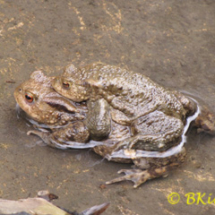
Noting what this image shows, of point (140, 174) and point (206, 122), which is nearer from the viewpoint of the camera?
point (140, 174)

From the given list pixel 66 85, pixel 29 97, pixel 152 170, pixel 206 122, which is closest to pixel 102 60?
pixel 66 85

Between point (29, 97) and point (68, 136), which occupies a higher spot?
point (29, 97)

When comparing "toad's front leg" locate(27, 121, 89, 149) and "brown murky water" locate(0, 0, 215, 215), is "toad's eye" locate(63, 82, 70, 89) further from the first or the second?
"brown murky water" locate(0, 0, 215, 215)

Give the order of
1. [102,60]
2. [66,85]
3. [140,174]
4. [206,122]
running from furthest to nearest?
[102,60] < [206,122] < [66,85] < [140,174]

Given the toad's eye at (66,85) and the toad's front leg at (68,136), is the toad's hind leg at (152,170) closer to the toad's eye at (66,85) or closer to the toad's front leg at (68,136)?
the toad's front leg at (68,136)

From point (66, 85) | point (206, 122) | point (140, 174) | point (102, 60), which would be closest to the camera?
point (140, 174)

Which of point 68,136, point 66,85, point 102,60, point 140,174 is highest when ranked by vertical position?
point 66,85

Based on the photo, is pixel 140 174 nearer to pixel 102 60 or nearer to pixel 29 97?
pixel 29 97

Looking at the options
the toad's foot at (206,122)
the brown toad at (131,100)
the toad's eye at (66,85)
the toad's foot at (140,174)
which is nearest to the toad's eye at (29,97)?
the brown toad at (131,100)

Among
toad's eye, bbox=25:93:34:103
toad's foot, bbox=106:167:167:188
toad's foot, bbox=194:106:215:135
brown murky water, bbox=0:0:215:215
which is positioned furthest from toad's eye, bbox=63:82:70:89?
toad's foot, bbox=194:106:215:135
